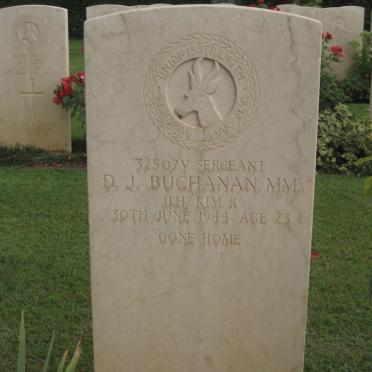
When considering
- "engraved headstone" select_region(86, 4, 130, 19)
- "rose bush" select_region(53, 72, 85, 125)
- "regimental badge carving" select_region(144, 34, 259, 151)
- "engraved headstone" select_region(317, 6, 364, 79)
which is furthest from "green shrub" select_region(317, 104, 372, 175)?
"engraved headstone" select_region(317, 6, 364, 79)

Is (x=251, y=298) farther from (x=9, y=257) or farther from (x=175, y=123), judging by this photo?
(x=9, y=257)

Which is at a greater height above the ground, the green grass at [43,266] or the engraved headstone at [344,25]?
the engraved headstone at [344,25]

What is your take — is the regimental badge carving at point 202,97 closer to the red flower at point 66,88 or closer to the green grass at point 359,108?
the red flower at point 66,88

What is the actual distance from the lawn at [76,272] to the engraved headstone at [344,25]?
20.7 feet

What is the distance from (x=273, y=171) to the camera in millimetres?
2729

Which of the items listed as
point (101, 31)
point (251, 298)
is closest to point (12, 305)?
point (251, 298)

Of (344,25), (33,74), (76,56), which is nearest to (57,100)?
(33,74)

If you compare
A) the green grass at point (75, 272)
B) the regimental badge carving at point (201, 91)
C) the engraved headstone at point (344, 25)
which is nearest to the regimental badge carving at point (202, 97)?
the regimental badge carving at point (201, 91)

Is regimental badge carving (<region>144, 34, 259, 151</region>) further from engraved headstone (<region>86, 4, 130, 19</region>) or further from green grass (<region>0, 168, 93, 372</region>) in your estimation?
engraved headstone (<region>86, 4, 130, 19</region>)

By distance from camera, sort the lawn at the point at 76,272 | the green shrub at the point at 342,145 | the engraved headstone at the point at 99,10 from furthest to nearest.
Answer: the engraved headstone at the point at 99,10 < the green shrub at the point at 342,145 < the lawn at the point at 76,272

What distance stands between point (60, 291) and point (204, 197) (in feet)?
6.09

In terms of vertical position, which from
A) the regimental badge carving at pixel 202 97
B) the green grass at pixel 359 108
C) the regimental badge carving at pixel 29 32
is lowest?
the green grass at pixel 359 108

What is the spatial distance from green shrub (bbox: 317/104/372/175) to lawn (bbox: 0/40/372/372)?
1.23 ft

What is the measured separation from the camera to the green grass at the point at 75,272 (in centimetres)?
365
